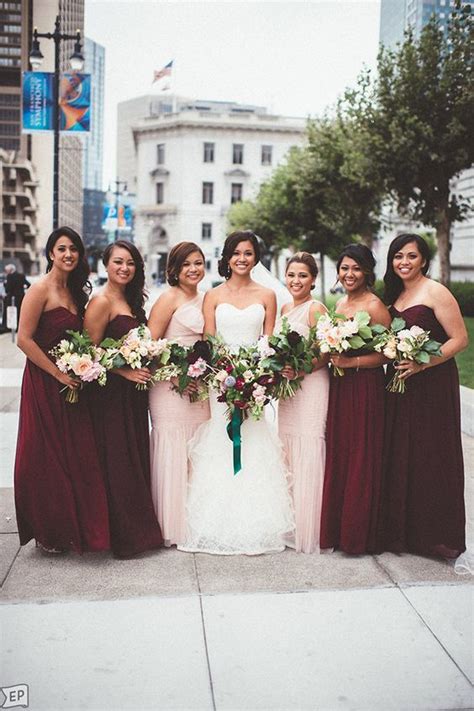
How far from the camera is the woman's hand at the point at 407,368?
5.04 m

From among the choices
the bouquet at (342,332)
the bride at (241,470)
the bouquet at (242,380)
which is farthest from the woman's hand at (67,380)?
the bouquet at (342,332)

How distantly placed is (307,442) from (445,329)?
1318mm

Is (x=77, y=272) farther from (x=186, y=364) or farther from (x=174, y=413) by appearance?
(x=174, y=413)

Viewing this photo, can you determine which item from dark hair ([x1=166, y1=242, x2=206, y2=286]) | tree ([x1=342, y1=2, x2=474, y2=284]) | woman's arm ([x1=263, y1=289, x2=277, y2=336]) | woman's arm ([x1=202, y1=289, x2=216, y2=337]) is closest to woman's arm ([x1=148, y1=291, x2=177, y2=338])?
dark hair ([x1=166, y1=242, x2=206, y2=286])

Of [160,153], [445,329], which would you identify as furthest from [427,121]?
[160,153]

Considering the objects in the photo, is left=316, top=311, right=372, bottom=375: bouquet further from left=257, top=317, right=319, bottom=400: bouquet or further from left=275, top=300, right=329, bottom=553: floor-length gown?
left=275, top=300, right=329, bottom=553: floor-length gown

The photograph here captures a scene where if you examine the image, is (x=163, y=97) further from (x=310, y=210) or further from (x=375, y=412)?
(x=375, y=412)

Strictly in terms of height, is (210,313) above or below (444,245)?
below

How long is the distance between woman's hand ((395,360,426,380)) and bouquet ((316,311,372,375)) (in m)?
0.27

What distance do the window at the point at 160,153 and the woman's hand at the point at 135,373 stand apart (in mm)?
81153

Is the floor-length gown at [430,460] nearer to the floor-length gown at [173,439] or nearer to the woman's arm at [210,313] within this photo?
the woman's arm at [210,313]

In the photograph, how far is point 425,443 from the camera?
5.27 meters

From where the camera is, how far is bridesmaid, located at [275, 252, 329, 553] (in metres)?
5.46

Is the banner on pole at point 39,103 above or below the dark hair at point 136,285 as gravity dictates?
above
